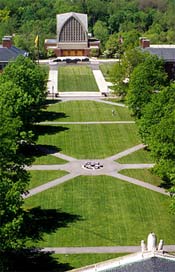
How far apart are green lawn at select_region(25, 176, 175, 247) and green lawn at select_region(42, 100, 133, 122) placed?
27.2 meters

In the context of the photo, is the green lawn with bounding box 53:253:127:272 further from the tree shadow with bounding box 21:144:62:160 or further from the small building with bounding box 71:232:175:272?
the tree shadow with bounding box 21:144:62:160

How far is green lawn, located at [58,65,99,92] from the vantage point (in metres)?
114

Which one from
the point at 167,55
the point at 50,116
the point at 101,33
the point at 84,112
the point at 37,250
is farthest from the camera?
the point at 101,33

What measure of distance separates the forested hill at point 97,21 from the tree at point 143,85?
65.7m

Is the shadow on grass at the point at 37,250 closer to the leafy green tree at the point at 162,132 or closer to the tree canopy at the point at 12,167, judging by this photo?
the tree canopy at the point at 12,167

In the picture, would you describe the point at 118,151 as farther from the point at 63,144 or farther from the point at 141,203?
the point at 141,203

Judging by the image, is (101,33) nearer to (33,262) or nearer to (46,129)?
(46,129)

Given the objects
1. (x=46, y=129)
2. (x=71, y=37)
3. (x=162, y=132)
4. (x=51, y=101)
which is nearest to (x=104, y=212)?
(x=162, y=132)

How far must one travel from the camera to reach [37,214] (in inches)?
2069

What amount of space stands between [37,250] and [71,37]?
115370mm

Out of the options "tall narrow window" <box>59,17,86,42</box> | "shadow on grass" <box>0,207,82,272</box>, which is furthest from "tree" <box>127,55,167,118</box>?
"tall narrow window" <box>59,17,86,42</box>

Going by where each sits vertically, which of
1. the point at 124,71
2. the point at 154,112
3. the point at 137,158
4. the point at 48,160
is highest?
the point at 124,71

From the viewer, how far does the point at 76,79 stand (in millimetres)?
123938

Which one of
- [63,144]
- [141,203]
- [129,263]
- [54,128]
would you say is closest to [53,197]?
[141,203]
